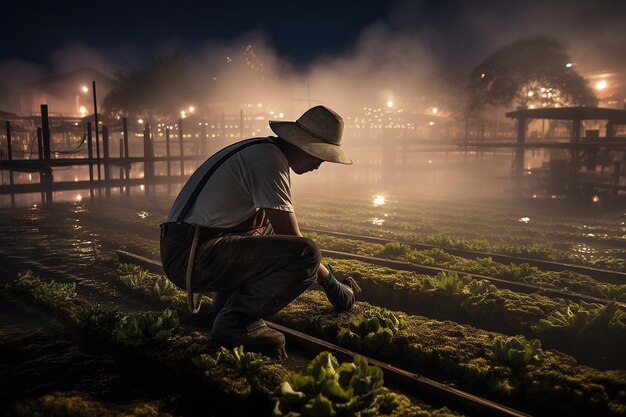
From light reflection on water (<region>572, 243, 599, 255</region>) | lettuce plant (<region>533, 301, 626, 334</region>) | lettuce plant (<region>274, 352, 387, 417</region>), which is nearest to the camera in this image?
lettuce plant (<region>274, 352, 387, 417</region>)

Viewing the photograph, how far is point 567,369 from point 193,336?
10.4ft

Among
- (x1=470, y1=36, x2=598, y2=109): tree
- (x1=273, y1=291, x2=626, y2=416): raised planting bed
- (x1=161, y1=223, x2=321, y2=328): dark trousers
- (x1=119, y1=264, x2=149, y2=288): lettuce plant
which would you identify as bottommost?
(x1=273, y1=291, x2=626, y2=416): raised planting bed

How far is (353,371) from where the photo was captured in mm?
2945

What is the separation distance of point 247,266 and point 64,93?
8537 cm

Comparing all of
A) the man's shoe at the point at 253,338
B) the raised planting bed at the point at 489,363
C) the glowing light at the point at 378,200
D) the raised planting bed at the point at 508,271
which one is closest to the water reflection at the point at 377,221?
the glowing light at the point at 378,200

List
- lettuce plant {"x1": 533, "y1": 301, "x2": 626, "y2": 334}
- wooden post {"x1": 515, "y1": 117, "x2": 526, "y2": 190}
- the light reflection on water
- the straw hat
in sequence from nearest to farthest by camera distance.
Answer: the straw hat → lettuce plant {"x1": 533, "y1": 301, "x2": 626, "y2": 334} → the light reflection on water → wooden post {"x1": 515, "y1": 117, "x2": 526, "y2": 190}

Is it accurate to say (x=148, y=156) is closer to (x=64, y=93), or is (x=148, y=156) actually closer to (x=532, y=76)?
(x=532, y=76)

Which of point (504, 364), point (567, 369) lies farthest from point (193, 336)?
point (567, 369)

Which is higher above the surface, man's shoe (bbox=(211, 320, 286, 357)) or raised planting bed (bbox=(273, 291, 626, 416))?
man's shoe (bbox=(211, 320, 286, 357))

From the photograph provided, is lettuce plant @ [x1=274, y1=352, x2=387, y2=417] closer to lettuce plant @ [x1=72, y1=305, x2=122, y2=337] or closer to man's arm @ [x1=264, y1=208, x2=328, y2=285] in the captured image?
man's arm @ [x1=264, y1=208, x2=328, y2=285]

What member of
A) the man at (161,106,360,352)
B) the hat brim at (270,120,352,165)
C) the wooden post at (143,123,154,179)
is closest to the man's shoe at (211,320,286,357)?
the man at (161,106,360,352)

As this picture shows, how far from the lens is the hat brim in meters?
3.55

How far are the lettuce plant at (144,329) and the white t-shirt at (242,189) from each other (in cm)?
105

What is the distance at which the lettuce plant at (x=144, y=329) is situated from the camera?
382 cm
